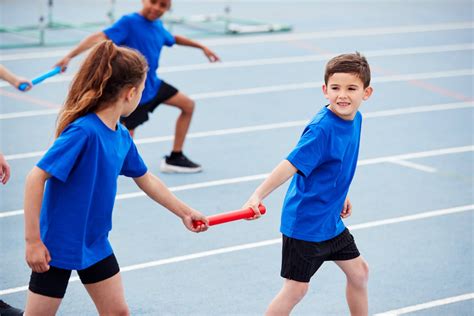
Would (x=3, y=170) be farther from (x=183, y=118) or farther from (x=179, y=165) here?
(x=183, y=118)

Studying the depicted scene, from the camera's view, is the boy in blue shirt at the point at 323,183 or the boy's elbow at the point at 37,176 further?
the boy in blue shirt at the point at 323,183

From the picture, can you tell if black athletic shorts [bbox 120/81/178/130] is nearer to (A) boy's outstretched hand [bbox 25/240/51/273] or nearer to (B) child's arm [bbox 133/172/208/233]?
(B) child's arm [bbox 133/172/208/233]

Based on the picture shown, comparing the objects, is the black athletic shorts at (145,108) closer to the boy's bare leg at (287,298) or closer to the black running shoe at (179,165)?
the black running shoe at (179,165)

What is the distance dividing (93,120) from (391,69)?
10.4 m

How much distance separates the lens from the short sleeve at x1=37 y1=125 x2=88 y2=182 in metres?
3.83

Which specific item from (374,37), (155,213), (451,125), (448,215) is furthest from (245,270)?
(374,37)

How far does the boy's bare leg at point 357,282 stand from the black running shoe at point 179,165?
3.93 m

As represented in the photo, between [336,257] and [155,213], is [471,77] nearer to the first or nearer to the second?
[155,213]

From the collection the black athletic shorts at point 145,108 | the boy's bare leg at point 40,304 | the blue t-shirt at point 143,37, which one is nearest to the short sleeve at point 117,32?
the blue t-shirt at point 143,37

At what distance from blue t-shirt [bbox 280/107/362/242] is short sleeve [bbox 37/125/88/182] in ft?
3.74

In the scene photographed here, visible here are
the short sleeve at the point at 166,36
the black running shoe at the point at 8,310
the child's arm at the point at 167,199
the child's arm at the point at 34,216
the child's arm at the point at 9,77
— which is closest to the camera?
the child's arm at the point at 34,216

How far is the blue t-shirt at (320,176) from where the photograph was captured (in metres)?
4.48

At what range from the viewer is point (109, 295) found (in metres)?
4.18

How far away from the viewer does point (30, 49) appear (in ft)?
46.8
